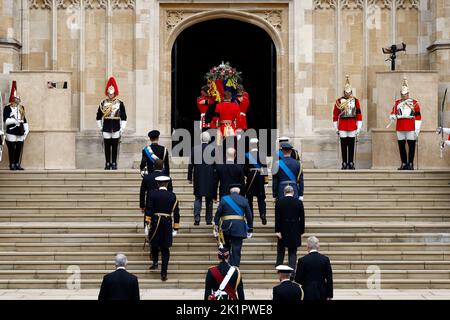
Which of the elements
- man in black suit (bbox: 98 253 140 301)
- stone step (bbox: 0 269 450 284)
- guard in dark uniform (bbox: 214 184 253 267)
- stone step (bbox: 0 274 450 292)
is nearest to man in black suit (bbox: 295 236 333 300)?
man in black suit (bbox: 98 253 140 301)

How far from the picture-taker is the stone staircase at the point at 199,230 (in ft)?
59.1

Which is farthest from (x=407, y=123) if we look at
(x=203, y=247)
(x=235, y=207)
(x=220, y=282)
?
(x=220, y=282)

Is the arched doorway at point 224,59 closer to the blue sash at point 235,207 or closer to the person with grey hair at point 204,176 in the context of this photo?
the person with grey hair at point 204,176

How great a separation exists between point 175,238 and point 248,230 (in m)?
2.17

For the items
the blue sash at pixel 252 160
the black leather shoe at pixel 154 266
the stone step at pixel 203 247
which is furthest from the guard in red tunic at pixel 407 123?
the black leather shoe at pixel 154 266

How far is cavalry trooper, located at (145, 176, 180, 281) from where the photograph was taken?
17.4 metres

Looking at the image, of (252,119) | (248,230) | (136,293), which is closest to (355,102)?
(252,119)

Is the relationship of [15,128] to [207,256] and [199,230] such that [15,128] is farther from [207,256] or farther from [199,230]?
[207,256]

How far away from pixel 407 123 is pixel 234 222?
877cm

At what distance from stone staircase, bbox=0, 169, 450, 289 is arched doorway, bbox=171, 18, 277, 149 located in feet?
21.1

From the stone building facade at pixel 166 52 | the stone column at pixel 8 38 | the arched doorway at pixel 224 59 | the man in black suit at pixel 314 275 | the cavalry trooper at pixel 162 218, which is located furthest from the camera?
the arched doorway at pixel 224 59

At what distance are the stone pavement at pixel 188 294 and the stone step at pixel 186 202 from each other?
4.47 m

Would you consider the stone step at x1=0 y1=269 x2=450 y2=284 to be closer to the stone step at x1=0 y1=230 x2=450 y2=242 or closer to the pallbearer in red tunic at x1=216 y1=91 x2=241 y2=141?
the stone step at x1=0 y1=230 x2=450 y2=242

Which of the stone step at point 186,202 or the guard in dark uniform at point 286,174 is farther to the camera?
the stone step at point 186,202
